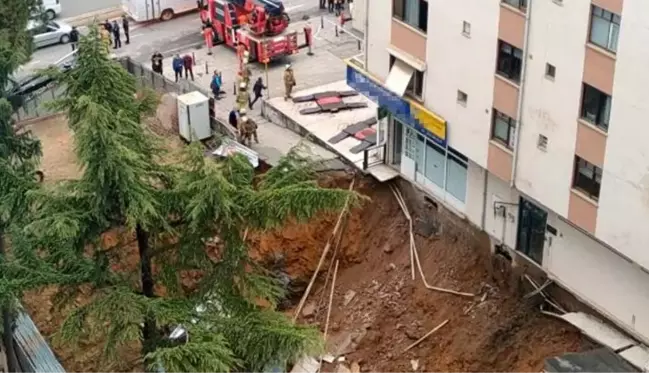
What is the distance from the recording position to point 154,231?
27.1m

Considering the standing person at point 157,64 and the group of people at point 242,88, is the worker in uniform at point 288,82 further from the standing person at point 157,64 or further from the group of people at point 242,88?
the standing person at point 157,64

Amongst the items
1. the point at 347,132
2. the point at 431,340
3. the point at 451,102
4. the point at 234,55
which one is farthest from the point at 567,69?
the point at 234,55

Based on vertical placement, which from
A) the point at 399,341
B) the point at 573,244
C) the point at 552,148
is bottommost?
the point at 399,341

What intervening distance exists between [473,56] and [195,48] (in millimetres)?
22596

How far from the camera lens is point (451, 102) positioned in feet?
123

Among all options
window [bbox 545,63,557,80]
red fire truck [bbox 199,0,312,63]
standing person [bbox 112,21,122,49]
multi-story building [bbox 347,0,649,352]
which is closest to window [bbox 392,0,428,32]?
multi-story building [bbox 347,0,649,352]

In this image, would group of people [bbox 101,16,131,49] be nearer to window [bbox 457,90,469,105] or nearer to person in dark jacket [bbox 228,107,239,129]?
person in dark jacket [bbox 228,107,239,129]

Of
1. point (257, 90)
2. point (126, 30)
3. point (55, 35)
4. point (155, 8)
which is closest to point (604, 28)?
point (257, 90)

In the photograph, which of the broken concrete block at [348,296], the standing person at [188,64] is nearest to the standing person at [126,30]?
the standing person at [188,64]

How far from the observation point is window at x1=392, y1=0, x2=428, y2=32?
124 ft

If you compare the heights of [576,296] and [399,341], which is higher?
[576,296]

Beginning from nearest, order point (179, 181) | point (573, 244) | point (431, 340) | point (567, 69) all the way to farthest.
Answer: point (179, 181) < point (567, 69) < point (573, 244) < point (431, 340)

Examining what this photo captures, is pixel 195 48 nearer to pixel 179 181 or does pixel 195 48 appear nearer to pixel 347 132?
pixel 347 132

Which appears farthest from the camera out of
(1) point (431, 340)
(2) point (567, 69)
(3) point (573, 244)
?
(1) point (431, 340)
